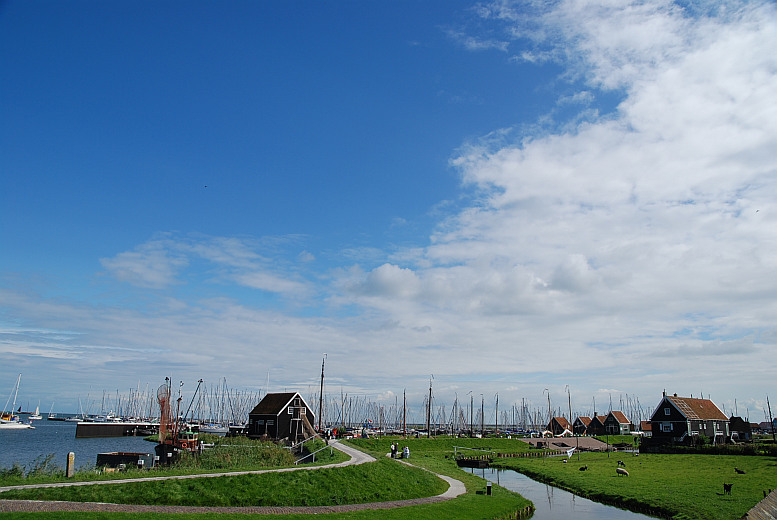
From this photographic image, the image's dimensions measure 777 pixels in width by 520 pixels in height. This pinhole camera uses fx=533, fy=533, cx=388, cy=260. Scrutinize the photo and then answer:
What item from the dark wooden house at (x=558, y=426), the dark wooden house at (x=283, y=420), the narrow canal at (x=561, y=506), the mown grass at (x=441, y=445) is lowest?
the dark wooden house at (x=558, y=426)

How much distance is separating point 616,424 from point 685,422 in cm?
4142

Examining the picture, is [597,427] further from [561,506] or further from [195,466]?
[195,466]

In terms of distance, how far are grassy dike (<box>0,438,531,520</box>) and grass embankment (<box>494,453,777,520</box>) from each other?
28.3 feet

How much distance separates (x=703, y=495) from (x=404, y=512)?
22423 mm

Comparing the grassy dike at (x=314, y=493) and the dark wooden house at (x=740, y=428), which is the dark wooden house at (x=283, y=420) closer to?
the grassy dike at (x=314, y=493)

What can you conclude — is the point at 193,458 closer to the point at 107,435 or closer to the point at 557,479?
the point at 557,479

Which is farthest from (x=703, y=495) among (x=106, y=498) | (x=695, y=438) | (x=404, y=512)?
(x=695, y=438)

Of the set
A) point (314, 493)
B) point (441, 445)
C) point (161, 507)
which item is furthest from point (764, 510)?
point (441, 445)

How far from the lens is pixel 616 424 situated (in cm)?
11788

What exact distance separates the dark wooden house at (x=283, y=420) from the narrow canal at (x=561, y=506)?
30.5m

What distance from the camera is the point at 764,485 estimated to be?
3978cm

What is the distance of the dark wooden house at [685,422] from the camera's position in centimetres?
7888

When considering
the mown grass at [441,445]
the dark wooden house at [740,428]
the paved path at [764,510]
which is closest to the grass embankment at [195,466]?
the mown grass at [441,445]

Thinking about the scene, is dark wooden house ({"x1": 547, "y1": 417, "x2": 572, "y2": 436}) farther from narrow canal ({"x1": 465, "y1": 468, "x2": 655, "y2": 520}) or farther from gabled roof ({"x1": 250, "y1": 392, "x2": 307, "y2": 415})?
narrow canal ({"x1": 465, "y1": 468, "x2": 655, "y2": 520})
